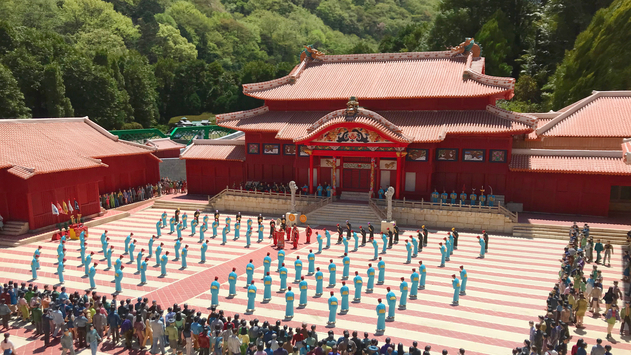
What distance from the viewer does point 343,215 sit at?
28516 mm

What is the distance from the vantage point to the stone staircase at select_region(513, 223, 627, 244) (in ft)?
79.9

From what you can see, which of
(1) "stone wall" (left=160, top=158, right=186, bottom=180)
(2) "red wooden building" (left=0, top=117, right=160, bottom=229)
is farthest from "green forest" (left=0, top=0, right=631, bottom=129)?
(2) "red wooden building" (left=0, top=117, right=160, bottom=229)

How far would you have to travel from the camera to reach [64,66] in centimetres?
5053

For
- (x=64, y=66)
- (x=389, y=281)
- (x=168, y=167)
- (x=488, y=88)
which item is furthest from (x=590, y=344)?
(x=64, y=66)

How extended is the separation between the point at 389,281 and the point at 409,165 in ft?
42.3

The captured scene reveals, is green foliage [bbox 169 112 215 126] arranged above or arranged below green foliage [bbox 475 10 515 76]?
below

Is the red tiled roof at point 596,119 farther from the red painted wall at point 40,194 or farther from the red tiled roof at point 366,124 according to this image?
the red painted wall at point 40,194

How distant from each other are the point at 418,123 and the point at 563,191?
9.92m

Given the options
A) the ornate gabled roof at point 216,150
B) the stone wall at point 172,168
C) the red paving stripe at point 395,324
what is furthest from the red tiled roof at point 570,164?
the stone wall at point 172,168

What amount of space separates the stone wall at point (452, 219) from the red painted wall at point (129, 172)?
20.0 metres

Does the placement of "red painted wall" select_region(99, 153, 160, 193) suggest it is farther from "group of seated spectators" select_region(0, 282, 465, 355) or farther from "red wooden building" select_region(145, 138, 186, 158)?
"group of seated spectators" select_region(0, 282, 465, 355)

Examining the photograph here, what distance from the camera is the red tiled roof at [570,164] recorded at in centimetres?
2641

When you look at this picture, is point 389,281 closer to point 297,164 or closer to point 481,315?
point 481,315

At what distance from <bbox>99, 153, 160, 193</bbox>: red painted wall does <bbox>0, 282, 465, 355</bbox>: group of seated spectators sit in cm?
1786
